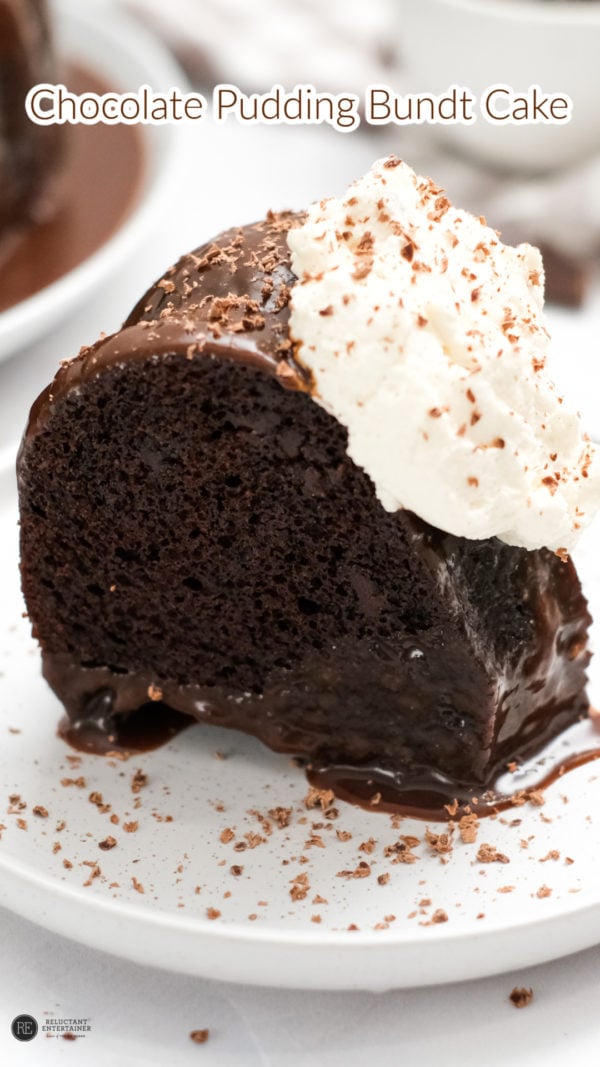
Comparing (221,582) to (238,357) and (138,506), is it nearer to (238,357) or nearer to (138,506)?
(138,506)

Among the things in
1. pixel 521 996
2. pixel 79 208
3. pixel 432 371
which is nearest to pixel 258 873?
pixel 521 996

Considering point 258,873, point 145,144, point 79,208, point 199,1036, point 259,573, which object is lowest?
point 199,1036

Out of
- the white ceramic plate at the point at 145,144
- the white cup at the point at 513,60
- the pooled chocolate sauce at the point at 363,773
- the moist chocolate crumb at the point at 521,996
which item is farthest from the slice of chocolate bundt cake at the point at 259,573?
the white cup at the point at 513,60

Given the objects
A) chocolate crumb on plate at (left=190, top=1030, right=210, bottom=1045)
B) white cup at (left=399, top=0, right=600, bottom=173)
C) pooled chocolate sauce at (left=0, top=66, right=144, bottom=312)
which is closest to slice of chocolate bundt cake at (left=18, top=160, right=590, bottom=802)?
chocolate crumb on plate at (left=190, top=1030, right=210, bottom=1045)

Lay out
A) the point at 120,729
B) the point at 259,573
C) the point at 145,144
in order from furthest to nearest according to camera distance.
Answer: the point at 145,144, the point at 120,729, the point at 259,573

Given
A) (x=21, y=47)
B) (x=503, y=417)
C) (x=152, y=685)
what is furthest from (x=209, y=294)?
(x=21, y=47)

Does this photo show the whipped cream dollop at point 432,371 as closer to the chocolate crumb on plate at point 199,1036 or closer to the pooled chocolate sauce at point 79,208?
the chocolate crumb on plate at point 199,1036

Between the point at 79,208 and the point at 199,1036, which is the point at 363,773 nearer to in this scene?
the point at 199,1036
